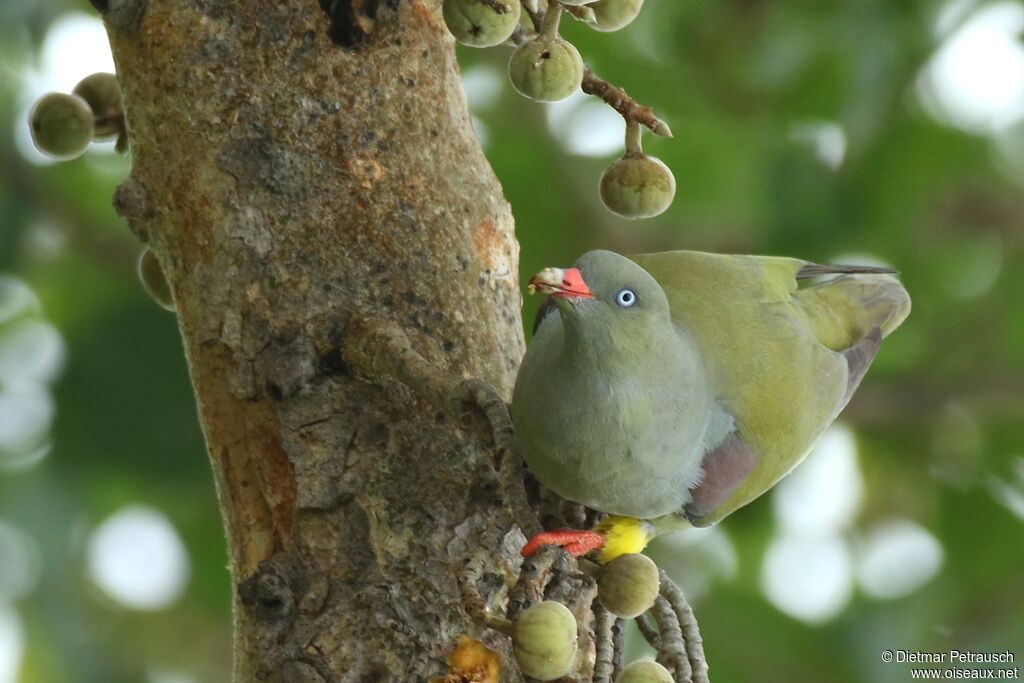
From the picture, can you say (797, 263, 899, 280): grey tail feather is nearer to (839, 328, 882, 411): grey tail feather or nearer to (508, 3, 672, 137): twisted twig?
(839, 328, 882, 411): grey tail feather

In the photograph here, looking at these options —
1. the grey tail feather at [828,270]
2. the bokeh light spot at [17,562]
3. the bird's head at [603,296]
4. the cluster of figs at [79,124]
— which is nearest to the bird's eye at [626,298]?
the bird's head at [603,296]

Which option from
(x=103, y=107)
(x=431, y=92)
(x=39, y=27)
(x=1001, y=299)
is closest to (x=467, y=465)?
(x=431, y=92)

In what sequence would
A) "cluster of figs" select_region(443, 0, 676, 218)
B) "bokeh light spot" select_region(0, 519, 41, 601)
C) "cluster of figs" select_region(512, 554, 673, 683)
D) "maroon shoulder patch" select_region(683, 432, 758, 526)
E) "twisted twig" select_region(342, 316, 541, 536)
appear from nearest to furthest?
"cluster of figs" select_region(512, 554, 673, 683) → "twisted twig" select_region(342, 316, 541, 536) → "cluster of figs" select_region(443, 0, 676, 218) → "maroon shoulder patch" select_region(683, 432, 758, 526) → "bokeh light spot" select_region(0, 519, 41, 601)

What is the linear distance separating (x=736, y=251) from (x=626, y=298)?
93.4 inches

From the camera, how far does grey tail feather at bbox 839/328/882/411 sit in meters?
Result: 3.17

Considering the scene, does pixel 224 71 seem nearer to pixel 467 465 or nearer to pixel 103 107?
pixel 103 107

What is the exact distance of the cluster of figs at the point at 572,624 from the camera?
72.2 inches

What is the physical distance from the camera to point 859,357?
10.6 feet

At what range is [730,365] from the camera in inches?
105

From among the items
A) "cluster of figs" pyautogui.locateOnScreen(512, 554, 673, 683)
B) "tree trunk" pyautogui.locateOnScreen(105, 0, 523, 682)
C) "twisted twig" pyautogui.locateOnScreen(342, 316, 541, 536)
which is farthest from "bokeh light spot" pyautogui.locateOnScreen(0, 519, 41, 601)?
"cluster of figs" pyautogui.locateOnScreen(512, 554, 673, 683)

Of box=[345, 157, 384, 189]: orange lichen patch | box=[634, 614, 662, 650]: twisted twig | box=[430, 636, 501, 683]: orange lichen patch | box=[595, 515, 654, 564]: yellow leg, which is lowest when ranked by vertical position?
box=[595, 515, 654, 564]: yellow leg

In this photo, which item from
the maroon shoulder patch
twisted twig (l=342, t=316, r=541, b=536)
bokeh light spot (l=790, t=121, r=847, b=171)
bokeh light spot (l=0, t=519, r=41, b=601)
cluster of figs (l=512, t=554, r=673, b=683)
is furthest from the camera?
bokeh light spot (l=790, t=121, r=847, b=171)

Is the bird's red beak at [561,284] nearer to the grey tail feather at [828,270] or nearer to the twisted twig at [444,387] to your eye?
the twisted twig at [444,387]

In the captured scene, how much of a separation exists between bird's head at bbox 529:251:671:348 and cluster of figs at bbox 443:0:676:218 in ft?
0.36
